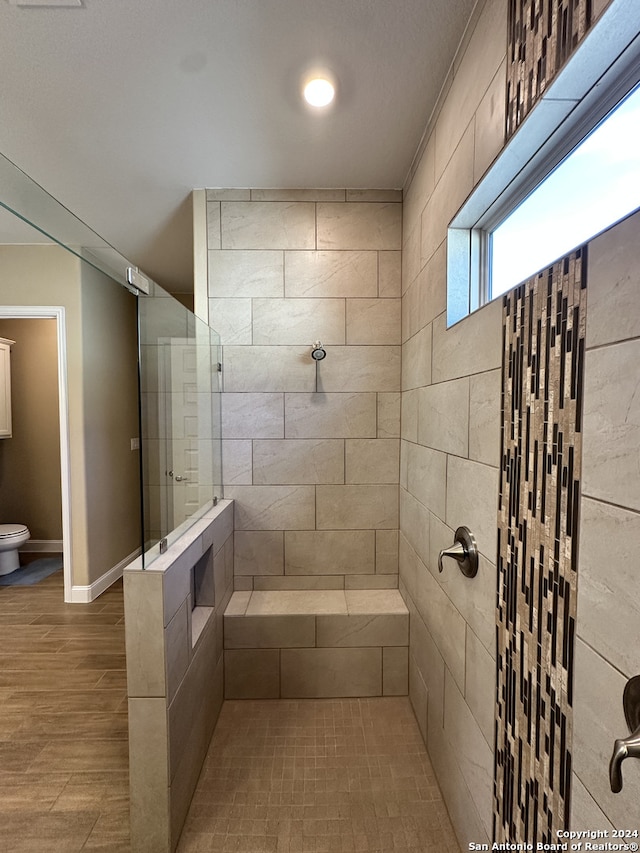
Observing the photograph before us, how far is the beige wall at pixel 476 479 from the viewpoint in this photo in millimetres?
627

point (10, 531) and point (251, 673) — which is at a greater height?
point (10, 531)

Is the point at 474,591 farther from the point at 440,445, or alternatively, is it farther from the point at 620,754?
the point at 620,754

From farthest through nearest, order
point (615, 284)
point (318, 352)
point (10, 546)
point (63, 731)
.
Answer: point (10, 546)
point (318, 352)
point (63, 731)
point (615, 284)

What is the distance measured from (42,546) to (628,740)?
192 inches

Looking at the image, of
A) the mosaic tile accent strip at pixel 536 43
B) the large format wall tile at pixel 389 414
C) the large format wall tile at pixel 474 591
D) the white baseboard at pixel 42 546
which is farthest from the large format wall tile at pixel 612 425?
the white baseboard at pixel 42 546

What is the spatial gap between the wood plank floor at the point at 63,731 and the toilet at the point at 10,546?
0.76 m

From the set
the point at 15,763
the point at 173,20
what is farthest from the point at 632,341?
the point at 15,763

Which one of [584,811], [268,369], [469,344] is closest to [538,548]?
[584,811]

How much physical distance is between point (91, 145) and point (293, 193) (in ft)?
3.24

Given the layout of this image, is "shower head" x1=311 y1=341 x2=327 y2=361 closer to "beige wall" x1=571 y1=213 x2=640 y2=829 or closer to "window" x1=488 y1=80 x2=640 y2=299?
"window" x1=488 y1=80 x2=640 y2=299

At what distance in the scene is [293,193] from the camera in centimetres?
219

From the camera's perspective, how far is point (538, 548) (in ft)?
2.77

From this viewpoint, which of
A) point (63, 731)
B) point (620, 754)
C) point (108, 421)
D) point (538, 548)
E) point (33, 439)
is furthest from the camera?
point (33, 439)

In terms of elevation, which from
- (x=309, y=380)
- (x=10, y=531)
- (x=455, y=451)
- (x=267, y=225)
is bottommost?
(x=10, y=531)
